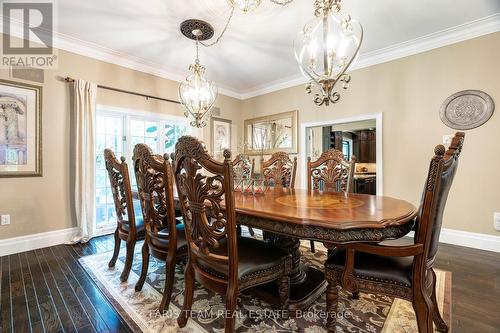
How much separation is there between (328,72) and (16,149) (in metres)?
3.62

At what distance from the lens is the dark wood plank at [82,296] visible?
5.01 feet

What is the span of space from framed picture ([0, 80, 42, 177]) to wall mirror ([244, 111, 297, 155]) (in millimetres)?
3589

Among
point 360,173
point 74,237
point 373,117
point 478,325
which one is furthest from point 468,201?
point 74,237

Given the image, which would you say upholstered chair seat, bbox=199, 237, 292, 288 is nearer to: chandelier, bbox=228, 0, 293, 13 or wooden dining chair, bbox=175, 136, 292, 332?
wooden dining chair, bbox=175, 136, 292, 332

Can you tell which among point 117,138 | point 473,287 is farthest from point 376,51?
point 117,138

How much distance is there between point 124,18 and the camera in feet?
8.92

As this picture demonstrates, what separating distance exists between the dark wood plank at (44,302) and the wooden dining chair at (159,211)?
523 mm

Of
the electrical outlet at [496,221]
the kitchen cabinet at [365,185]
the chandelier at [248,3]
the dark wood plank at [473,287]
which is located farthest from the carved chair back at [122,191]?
the kitchen cabinet at [365,185]

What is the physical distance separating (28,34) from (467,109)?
5.52 metres

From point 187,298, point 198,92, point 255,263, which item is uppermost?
point 198,92

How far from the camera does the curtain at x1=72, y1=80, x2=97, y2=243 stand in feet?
10.4

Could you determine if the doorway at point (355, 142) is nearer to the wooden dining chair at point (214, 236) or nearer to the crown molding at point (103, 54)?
the crown molding at point (103, 54)

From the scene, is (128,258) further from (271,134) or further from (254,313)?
(271,134)

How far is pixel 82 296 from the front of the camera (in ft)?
6.06
